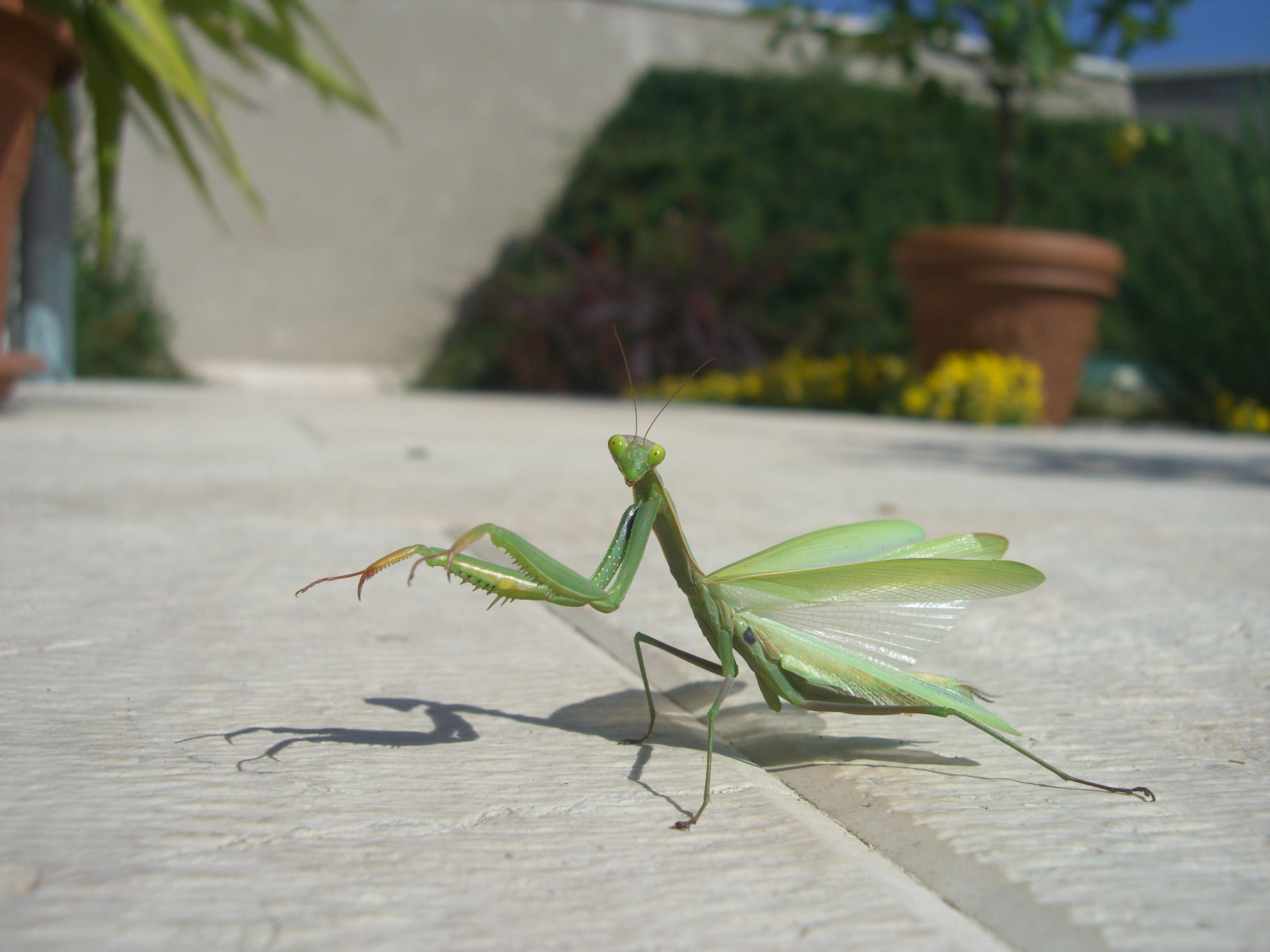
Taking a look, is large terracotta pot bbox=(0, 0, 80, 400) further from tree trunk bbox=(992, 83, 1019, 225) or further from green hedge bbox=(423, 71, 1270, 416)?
green hedge bbox=(423, 71, 1270, 416)

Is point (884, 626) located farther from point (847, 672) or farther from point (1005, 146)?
point (1005, 146)

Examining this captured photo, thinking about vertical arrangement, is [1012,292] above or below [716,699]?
above

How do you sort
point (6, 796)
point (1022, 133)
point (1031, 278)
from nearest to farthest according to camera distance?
point (6, 796), point (1031, 278), point (1022, 133)

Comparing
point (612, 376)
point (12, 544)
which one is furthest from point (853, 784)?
point (612, 376)

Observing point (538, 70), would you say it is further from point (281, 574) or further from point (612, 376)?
point (281, 574)

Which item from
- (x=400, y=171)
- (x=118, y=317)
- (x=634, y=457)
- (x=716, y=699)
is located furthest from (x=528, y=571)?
(x=400, y=171)

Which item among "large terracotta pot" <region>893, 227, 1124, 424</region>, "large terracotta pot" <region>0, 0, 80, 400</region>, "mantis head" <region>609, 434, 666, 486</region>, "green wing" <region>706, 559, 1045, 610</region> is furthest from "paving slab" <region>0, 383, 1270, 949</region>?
"large terracotta pot" <region>893, 227, 1124, 424</region>

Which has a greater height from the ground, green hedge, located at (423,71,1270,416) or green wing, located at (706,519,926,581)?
green hedge, located at (423,71,1270,416)
